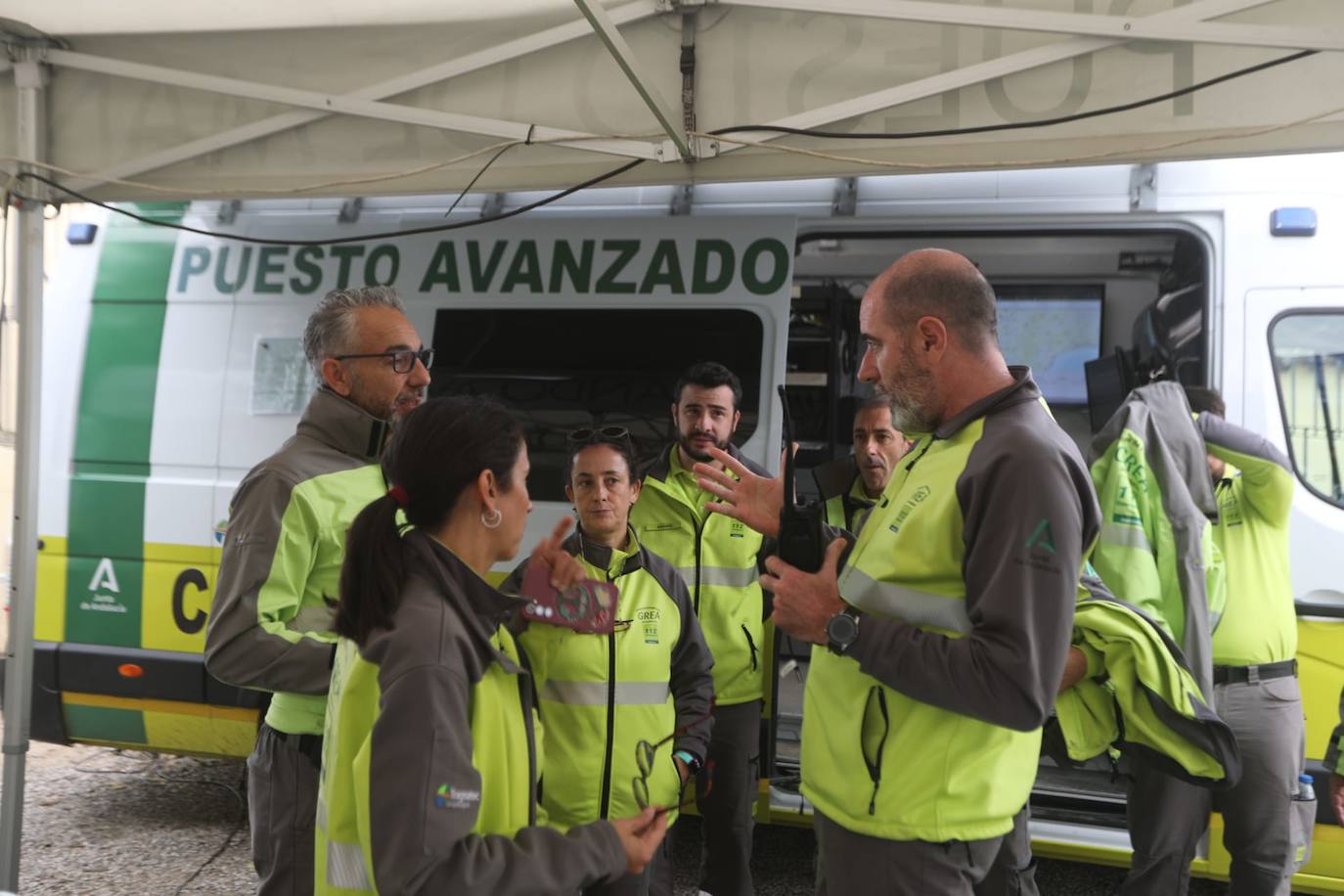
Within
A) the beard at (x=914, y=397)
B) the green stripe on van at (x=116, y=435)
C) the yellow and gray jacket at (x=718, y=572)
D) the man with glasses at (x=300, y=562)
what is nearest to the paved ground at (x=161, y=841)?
the green stripe on van at (x=116, y=435)

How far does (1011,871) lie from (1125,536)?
1.21 meters

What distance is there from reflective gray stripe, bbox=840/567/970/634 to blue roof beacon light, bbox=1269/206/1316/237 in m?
2.63

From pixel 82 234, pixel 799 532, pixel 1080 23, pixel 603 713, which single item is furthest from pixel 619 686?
pixel 82 234

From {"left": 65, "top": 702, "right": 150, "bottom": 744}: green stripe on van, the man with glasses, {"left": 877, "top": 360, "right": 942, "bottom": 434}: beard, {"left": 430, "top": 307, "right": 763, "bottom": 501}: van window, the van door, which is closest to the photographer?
{"left": 877, "top": 360, "right": 942, "bottom": 434}: beard

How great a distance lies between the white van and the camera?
11.8 ft

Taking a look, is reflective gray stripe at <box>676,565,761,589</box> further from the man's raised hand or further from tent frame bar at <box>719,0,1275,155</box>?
tent frame bar at <box>719,0,1275,155</box>

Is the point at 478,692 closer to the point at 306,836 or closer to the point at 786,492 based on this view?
the point at 786,492

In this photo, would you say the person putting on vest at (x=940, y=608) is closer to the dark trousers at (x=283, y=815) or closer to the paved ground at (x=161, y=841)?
the dark trousers at (x=283, y=815)

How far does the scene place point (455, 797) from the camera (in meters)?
1.32

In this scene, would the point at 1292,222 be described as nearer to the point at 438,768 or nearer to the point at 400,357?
the point at 400,357

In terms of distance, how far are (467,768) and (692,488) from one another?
2.27 meters

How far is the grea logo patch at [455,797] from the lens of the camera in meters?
1.31

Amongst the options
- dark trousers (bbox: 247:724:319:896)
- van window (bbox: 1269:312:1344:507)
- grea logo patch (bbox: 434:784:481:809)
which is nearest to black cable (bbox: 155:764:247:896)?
dark trousers (bbox: 247:724:319:896)

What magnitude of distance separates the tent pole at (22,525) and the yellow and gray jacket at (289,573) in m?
1.47
